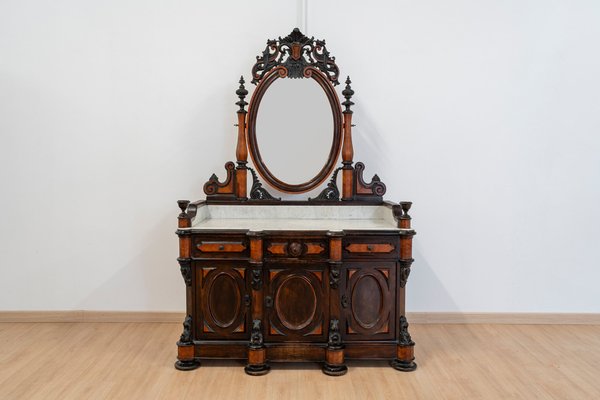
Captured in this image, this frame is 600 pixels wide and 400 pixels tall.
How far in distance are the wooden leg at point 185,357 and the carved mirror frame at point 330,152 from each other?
95cm

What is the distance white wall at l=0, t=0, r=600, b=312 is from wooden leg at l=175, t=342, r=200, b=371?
0.87 m

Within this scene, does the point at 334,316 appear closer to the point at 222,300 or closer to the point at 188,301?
the point at 222,300

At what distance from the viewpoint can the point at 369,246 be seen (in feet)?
10.5

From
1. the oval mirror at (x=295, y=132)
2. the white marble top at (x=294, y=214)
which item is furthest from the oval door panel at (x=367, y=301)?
the oval mirror at (x=295, y=132)

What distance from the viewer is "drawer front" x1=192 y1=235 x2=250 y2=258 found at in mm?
3195

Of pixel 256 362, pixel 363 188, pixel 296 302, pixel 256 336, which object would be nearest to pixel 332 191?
pixel 363 188

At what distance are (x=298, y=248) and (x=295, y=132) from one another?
88 cm

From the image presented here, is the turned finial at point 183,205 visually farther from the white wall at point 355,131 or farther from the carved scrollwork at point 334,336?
the carved scrollwork at point 334,336

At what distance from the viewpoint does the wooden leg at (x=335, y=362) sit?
315cm
